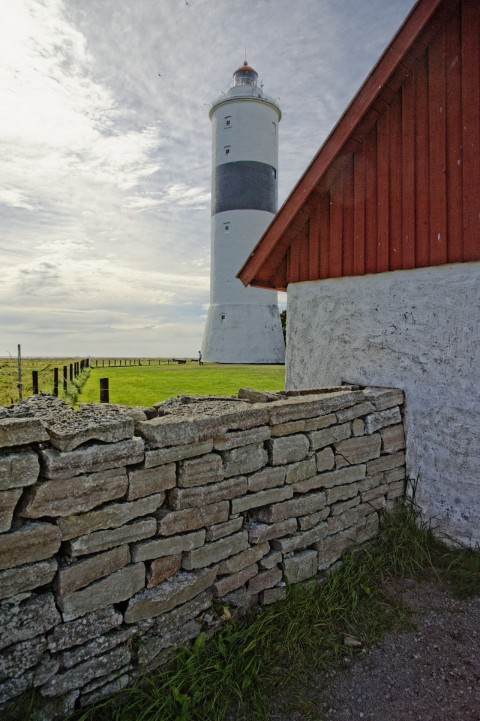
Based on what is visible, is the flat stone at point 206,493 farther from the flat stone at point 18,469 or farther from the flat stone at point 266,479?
the flat stone at point 18,469

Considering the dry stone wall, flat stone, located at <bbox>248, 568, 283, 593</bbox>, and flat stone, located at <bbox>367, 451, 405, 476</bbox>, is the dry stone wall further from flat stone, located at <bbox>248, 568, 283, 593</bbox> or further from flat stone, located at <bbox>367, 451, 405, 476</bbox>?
flat stone, located at <bbox>367, 451, 405, 476</bbox>

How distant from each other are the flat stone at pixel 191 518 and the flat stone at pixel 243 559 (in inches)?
12.0

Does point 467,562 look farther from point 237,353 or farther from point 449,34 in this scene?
point 237,353

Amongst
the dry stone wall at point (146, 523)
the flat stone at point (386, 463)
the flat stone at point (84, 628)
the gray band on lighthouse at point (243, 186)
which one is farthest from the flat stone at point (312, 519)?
the gray band on lighthouse at point (243, 186)

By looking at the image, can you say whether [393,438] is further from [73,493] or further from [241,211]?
[241,211]

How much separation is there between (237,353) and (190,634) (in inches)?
994

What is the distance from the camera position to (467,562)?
413cm

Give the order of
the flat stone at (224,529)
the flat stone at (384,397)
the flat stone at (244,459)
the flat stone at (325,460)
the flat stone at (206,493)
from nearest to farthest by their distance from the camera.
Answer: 1. the flat stone at (206,493)
2. the flat stone at (224,529)
3. the flat stone at (244,459)
4. the flat stone at (325,460)
5. the flat stone at (384,397)

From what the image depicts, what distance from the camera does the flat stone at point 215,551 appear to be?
2949 millimetres

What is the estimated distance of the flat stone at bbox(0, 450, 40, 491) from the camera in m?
2.25

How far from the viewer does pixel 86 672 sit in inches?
97.0

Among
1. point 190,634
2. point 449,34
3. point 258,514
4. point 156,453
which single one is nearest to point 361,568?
point 258,514

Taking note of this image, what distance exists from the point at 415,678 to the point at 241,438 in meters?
1.93

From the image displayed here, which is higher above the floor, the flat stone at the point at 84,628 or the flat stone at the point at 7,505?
the flat stone at the point at 7,505
